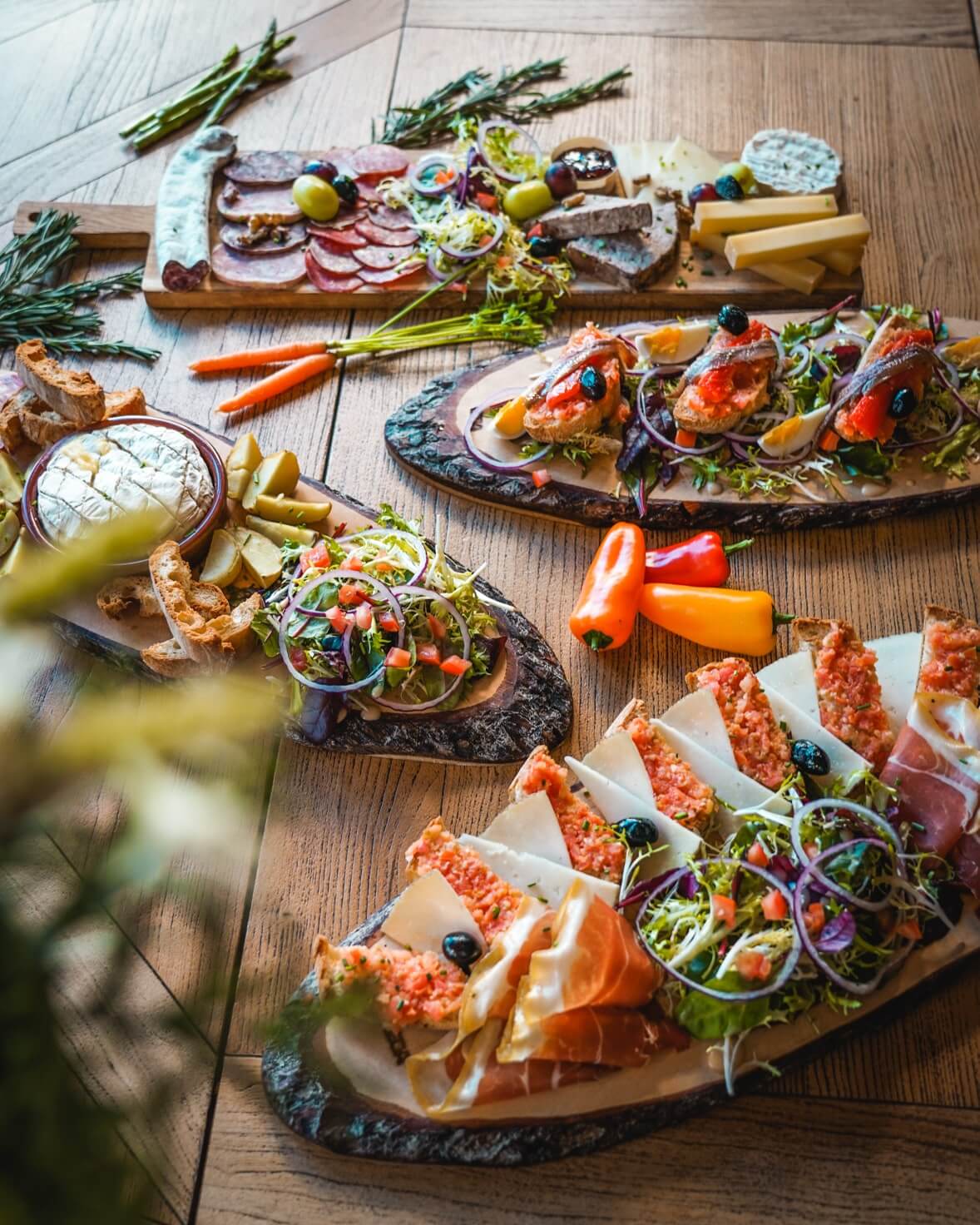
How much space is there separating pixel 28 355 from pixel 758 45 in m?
4.43

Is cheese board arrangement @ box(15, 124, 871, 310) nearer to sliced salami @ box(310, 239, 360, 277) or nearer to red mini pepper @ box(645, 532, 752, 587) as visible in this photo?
sliced salami @ box(310, 239, 360, 277)

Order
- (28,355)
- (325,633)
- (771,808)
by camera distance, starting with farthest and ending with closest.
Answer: (28,355) < (325,633) < (771,808)

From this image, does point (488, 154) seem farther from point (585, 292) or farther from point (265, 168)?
Answer: point (265, 168)

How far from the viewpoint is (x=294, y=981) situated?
3695 mm

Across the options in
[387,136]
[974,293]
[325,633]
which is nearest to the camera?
[325,633]

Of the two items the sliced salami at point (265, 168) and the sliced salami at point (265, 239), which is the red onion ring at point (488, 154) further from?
the sliced salami at point (265, 168)

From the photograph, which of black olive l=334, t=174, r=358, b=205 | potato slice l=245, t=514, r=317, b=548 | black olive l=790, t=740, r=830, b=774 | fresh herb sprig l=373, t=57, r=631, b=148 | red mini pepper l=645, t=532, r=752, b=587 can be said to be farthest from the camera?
fresh herb sprig l=373, t=57, r=631, b=148

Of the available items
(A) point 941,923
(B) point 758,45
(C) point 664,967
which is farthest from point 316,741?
(B) point 758,45

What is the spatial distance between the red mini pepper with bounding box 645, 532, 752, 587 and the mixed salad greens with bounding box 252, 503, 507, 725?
75 centimetres

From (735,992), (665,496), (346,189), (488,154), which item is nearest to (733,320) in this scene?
(665,496)

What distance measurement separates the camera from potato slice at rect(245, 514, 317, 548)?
170 inches

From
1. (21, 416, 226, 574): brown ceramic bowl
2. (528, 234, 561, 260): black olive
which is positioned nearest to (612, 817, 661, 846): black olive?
(21, 416, 226, 574): brown ceramic bowl

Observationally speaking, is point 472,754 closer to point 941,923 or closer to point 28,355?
point 941,923

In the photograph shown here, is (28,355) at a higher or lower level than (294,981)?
higher
